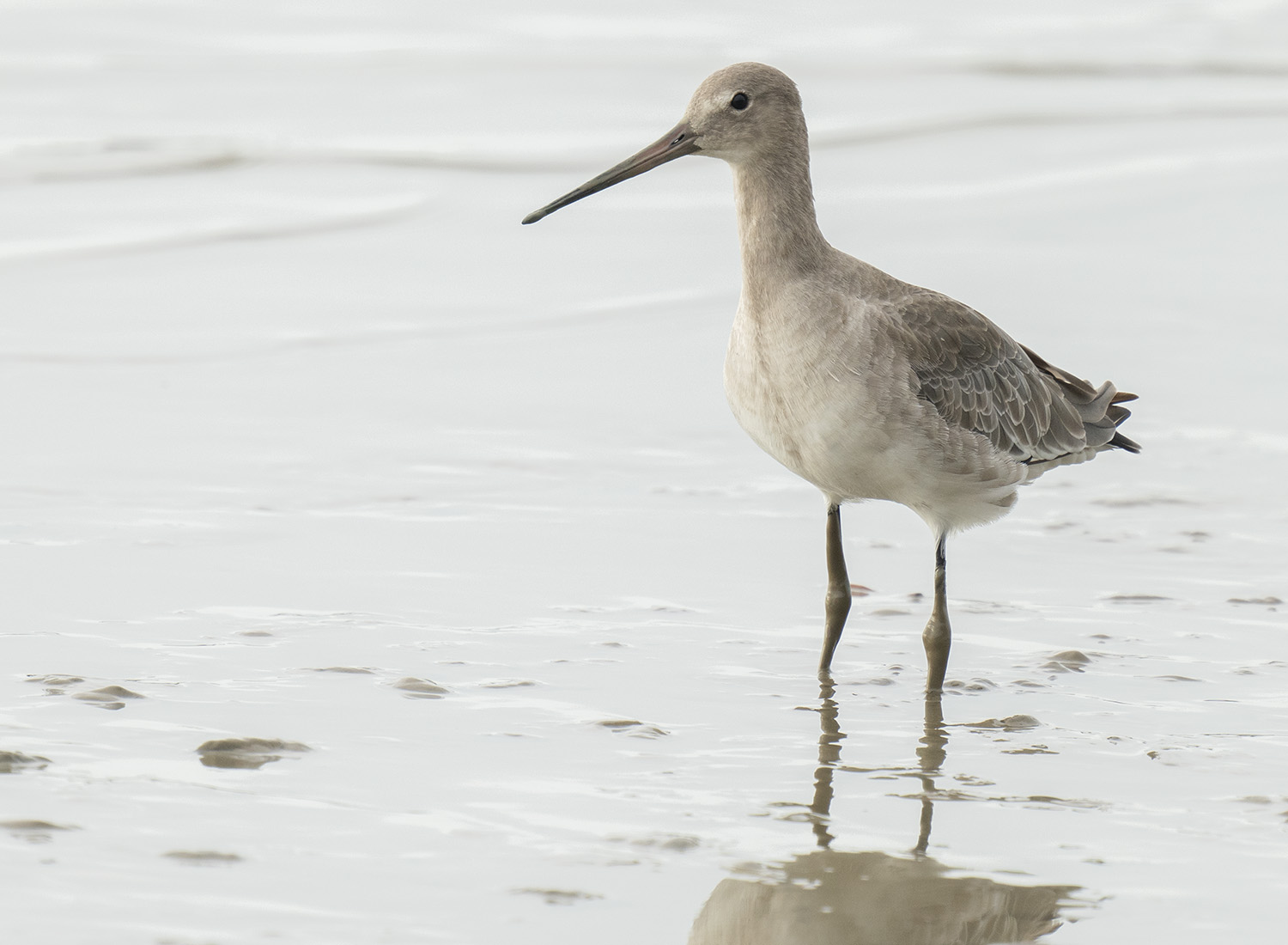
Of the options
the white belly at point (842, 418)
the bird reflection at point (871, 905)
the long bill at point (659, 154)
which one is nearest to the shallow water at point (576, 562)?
the bird reflection at point (871, 905)

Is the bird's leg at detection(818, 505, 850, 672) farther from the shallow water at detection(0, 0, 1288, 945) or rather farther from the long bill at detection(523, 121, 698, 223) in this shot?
the long bill at detection(523, 121, 698, 223)

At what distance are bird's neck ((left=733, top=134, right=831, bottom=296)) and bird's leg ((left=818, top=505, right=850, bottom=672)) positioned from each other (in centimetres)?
94

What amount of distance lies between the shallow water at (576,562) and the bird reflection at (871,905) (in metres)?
0.01

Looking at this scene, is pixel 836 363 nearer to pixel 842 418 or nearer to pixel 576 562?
pixel 842 418

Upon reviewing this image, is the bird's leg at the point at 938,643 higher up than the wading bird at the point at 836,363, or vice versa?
the wading bird at the point at 836,363

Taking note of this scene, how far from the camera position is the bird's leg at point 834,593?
21.4ft

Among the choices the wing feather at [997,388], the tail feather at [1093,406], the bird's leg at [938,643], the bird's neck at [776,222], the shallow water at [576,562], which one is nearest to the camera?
the shallow water at [576,562]

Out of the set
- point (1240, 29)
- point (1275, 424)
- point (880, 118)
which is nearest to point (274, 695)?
point (1275, 424)

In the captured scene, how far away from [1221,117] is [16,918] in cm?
1535

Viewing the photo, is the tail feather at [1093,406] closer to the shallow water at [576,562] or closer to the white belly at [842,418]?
the shallow water at [576,562]

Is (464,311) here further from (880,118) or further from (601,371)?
(880,118)

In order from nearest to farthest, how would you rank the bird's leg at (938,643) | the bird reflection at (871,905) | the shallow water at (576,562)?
the bird reflection at (871,905), the shallow water at (576,562), the bird's leg at (938,643)

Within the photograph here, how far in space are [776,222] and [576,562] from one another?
66.2 inches

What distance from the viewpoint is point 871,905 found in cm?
447
